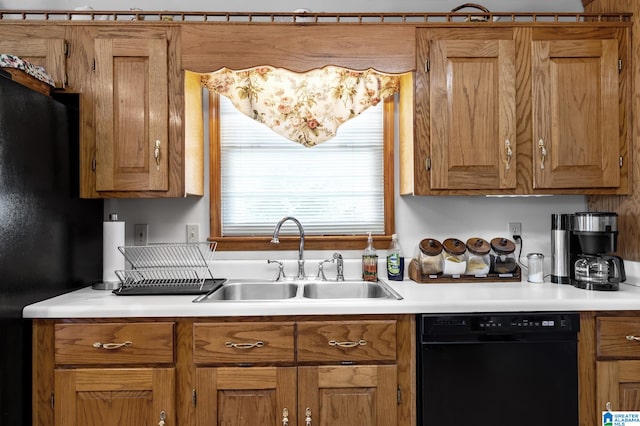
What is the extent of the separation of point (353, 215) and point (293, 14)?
3.46 ft

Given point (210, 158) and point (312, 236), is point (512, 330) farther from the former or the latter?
point (210, 158)

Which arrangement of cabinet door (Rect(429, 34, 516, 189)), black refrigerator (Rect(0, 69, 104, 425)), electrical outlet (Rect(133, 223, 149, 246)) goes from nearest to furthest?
black refrigerator (Rect(0, 69, 104, 425)), cabinet door (Rect(429, 34, 516, 189)), electrical outlet (Rect(133, 223, 149, 246))

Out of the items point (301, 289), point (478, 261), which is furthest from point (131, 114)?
point (478, 261)

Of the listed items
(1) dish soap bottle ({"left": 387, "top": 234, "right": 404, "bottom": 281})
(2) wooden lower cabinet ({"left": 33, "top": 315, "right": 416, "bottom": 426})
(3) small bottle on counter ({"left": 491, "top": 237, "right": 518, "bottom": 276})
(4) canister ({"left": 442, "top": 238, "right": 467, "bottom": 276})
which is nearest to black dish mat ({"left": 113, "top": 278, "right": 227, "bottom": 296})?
(2) wooden lower cabinet ({"left": 33, "top": 315, "right": 416, "bottom": 426})

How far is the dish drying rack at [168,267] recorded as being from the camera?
2129mm

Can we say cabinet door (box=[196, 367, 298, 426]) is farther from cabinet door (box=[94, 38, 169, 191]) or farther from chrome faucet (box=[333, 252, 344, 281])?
cabinet door (box=[94, 38, 169, 191])

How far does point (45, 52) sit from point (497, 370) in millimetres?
2338

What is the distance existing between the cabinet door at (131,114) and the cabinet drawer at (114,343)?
0.64m

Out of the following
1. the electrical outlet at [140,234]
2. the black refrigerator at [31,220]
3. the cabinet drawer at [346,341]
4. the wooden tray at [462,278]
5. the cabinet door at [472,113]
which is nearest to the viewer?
Result: the black refrigerator at [31,220]

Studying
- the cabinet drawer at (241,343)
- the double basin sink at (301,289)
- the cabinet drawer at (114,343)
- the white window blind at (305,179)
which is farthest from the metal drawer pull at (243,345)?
the white window blind at (305,179)

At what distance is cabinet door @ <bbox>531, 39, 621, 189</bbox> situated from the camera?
204 cm

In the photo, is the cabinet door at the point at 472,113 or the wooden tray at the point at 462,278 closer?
the cabinet door at the point at 472,113

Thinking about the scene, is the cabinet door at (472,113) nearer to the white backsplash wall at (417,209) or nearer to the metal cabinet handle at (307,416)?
the white backsplash wall at (417,209)

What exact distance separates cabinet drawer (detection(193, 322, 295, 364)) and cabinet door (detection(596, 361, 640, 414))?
121 centimetres
